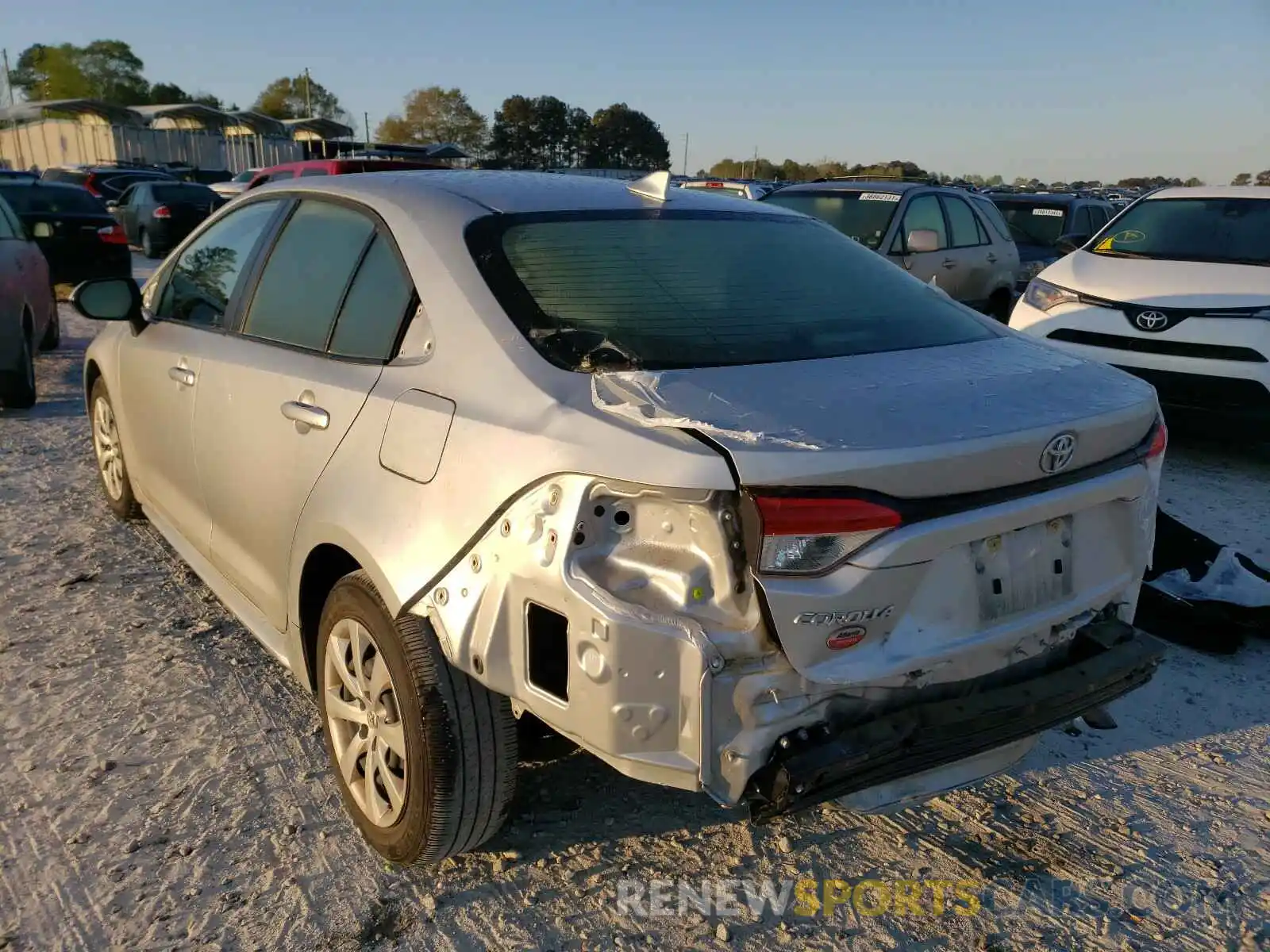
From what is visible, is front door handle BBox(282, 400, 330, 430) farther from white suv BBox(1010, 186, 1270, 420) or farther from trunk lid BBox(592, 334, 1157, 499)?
white suv BBox(1010, 186, 1270, 420)

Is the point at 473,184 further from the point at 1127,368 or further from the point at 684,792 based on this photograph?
the point at 1127,368

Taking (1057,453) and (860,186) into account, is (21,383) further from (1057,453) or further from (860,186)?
(860,186)

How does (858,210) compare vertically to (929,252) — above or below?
above

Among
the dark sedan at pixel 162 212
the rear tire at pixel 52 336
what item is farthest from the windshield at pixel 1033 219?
the dark sedan at pixel 162 212

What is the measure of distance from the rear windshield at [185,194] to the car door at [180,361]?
50.6 ft

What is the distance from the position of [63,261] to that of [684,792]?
40.5 ft

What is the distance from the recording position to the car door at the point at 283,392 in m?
2.56

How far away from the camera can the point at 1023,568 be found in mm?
2109

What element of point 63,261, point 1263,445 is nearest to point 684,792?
point 1263,445

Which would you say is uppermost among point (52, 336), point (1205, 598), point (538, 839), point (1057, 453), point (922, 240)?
point (922, 240)

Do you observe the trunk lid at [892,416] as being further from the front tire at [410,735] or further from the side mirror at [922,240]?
the side mirror at [922,240]

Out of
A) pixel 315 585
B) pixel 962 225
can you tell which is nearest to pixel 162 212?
pixel 962 225

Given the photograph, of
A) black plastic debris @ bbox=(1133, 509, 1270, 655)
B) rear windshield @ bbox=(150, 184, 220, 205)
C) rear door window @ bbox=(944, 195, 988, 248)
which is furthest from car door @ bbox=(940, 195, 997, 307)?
rear windshield @ bbox=(150, 184, 220, 205)

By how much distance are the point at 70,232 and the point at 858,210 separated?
9711 millimetres
